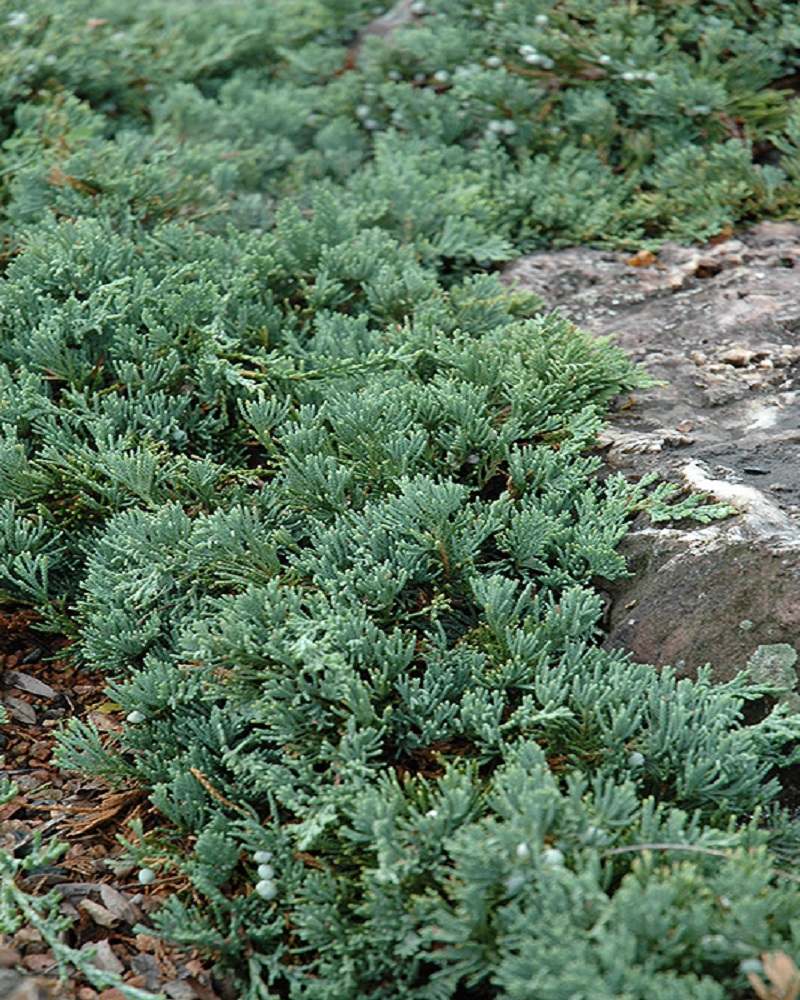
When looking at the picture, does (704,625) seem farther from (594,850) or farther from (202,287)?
(202,287)

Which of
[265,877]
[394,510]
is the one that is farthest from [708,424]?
[265,877]

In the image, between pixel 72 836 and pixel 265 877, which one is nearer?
pixel 265 877

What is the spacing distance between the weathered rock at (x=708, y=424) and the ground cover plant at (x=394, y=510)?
0.11m

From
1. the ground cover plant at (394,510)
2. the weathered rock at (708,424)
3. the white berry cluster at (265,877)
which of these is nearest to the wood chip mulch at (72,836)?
the ground cover plant at (394,510)

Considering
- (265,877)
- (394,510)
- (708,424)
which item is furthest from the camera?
(708,424)

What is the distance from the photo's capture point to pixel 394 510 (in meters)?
2.84

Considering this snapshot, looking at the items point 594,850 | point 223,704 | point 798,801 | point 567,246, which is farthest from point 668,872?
point 567,246

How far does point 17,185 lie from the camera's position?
4258 mm

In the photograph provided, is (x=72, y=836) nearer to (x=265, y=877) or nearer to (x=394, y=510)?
(x=265, y=877)

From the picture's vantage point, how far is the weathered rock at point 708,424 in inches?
106

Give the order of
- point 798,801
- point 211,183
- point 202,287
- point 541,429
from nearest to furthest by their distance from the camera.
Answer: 1. point 798,801
2. point 541,429
3. point 202,287
4. point 211,183

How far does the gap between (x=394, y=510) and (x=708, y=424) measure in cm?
117

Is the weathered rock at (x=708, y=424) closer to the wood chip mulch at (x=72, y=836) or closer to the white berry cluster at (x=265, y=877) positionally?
the white berry cluster at (x=265, y=877)

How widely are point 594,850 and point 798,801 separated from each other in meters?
0.72
